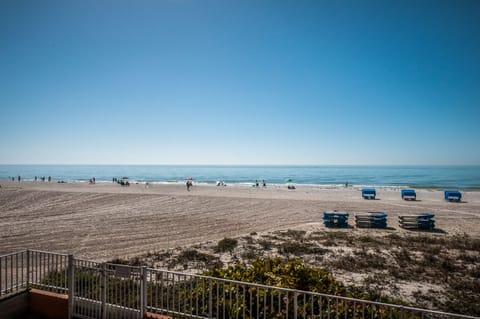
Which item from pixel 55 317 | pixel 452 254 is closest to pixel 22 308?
pixel 55 317

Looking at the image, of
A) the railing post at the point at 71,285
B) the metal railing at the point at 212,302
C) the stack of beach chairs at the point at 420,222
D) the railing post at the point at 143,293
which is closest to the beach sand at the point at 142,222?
the stack of beach chairs at the point at 420,222

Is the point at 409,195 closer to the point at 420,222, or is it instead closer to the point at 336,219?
the point at 420,222

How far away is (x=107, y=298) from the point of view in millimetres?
5824

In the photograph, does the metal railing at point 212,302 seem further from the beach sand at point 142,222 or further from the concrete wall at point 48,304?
the beach sand at point 142,222

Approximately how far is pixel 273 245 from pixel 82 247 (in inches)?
346

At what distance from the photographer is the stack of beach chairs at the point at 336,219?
17609 millimetres

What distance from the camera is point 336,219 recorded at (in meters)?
17.8

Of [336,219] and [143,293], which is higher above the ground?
[143,293]

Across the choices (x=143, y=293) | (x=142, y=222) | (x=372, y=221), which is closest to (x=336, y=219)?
(x=372, y=221)

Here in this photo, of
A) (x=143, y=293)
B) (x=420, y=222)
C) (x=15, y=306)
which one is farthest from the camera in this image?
(x=420, y=222)

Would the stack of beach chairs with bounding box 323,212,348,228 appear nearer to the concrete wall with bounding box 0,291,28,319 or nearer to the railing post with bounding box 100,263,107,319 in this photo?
the railing post with bounding box 100,263,107,319

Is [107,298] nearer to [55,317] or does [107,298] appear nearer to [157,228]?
[55,317]

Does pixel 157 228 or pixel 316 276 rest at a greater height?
pixel 316 276

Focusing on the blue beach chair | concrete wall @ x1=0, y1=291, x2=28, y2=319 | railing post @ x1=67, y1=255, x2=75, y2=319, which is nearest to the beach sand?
concrete wall @ x1=0, y1=291, x2=28, y2=319
